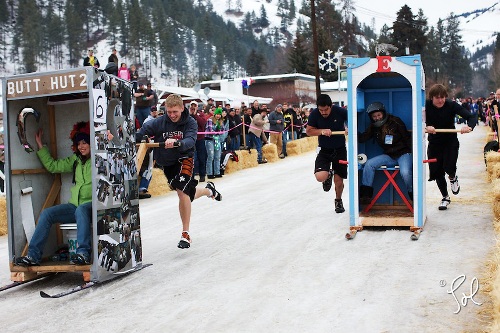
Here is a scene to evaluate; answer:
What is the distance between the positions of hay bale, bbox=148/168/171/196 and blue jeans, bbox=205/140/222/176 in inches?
88.2

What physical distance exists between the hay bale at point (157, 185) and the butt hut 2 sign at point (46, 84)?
26.7 feet

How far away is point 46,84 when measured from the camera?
650 cm

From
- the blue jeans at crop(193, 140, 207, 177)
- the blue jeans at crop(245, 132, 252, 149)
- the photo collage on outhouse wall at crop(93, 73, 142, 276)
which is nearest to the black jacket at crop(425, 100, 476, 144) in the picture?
the photo collage on outhouse wall at crop(93, 73, 142, 276)

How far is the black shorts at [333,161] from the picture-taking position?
961cm

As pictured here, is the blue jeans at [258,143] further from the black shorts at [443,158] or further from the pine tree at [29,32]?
the pine tree at [29,32]

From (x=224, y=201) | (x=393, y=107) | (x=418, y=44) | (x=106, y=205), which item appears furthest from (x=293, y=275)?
(x=418, y=44)

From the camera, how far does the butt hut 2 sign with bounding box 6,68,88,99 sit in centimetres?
638

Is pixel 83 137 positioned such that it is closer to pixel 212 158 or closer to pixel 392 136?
pixel 392 136

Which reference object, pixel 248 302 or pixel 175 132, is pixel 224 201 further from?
pixel 248 302

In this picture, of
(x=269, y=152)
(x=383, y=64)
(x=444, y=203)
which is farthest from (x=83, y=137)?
(x=269, y=152)

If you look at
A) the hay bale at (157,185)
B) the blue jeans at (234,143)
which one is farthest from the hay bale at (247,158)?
the hay bale at (157,185)

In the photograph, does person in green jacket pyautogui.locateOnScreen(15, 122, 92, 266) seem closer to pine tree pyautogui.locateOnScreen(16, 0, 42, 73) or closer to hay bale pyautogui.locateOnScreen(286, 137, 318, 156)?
hay bale pyautogui.locateOnScreen(286, 137, 318, 156)

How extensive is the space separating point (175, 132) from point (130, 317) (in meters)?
2.85

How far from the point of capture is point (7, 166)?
6.88 metres
